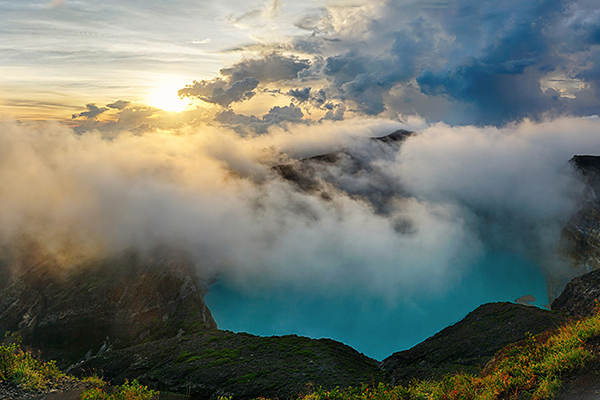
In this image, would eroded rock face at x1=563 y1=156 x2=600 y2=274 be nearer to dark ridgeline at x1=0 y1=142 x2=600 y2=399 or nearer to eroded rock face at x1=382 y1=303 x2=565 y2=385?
dark ridgeline at x1=0 y1=142 x2=600 y2=399

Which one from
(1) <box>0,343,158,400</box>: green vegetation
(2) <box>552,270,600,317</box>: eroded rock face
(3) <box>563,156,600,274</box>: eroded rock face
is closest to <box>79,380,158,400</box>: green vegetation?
(1) <box>0,343,158,400</box>: green vegetation

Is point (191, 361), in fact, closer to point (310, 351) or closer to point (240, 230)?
point (310, 351)

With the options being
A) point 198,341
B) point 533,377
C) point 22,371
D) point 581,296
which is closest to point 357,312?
point 198,341

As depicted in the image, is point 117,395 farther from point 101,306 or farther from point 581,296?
point 101,306

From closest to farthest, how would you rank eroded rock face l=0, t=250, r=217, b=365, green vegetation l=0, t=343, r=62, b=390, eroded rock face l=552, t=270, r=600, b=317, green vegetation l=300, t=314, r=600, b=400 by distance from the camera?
green vegetation l=300, t=314, r=600, b=400 < green vegetation l=0, t=343, r=62, b=390 < eroded rock face l=552, t=270, r=600, b=317 < eroded rock face l=0, t=250, r=217, b=365

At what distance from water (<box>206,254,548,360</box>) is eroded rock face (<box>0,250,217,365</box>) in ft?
71.7

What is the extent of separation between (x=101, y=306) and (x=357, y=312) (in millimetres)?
89238

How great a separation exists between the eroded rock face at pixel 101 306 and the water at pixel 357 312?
71.7ft

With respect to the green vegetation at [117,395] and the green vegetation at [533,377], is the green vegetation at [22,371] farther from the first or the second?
the green vegetation at [533,377]

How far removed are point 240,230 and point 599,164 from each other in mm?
205995

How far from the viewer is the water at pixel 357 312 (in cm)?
10156

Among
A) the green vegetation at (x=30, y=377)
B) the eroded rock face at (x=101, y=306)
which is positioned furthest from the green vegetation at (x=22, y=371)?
the eroded rock face at (x=101, y=306)

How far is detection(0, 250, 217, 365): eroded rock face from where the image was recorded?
265 feet

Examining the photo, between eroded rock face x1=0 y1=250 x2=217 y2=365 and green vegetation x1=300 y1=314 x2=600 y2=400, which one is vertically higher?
eroded rock face x1=0 y1=250 x2=217 y2=365
